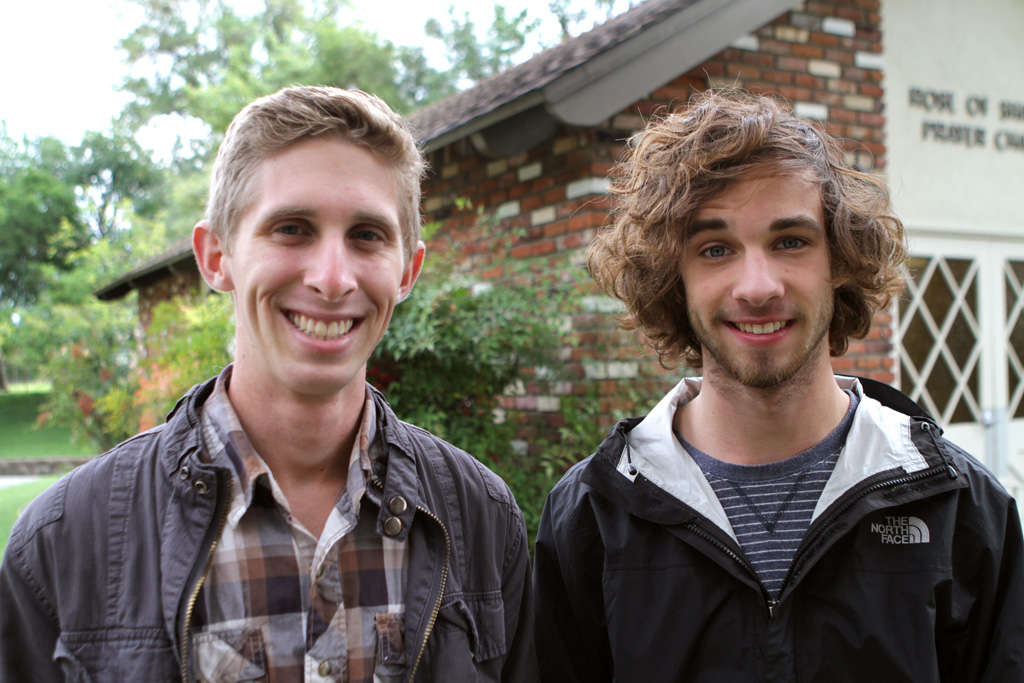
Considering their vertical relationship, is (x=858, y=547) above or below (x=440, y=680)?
above

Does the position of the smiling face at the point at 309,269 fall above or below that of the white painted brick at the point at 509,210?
below

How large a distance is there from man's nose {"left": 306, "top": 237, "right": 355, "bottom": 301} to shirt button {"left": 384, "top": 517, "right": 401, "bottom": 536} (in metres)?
0.45

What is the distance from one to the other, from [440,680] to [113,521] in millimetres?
683

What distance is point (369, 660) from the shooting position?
1498 millimetres

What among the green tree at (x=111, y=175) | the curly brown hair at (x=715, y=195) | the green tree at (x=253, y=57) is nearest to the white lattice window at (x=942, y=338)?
the curly brown hair at (x=715, y=195)

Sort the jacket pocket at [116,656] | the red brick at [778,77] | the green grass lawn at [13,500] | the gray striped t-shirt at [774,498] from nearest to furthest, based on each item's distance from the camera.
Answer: the jacket pocket at [116,656] < the gray striped t-shirt at [774,498] < the red brick at [778,77] < the green grass lawn at [13,500]

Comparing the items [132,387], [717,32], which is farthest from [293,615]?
[132,387]

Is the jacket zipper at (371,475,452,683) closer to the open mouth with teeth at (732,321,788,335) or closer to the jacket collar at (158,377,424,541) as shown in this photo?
the jacket collar at (158,377,424,541)

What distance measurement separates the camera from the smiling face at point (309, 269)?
1521mm

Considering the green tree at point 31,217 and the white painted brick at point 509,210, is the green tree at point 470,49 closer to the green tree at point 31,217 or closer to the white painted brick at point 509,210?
the green tree at point 31,217

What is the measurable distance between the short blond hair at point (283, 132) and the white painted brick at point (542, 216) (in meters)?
3.47

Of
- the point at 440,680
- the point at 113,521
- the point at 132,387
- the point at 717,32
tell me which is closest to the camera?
the point at 113,521

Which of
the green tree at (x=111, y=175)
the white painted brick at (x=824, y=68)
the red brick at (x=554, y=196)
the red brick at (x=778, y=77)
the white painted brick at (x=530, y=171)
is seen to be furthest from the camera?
the green tree at (x=111, y=175)

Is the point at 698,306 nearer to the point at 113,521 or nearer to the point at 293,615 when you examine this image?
the point at 293,615
